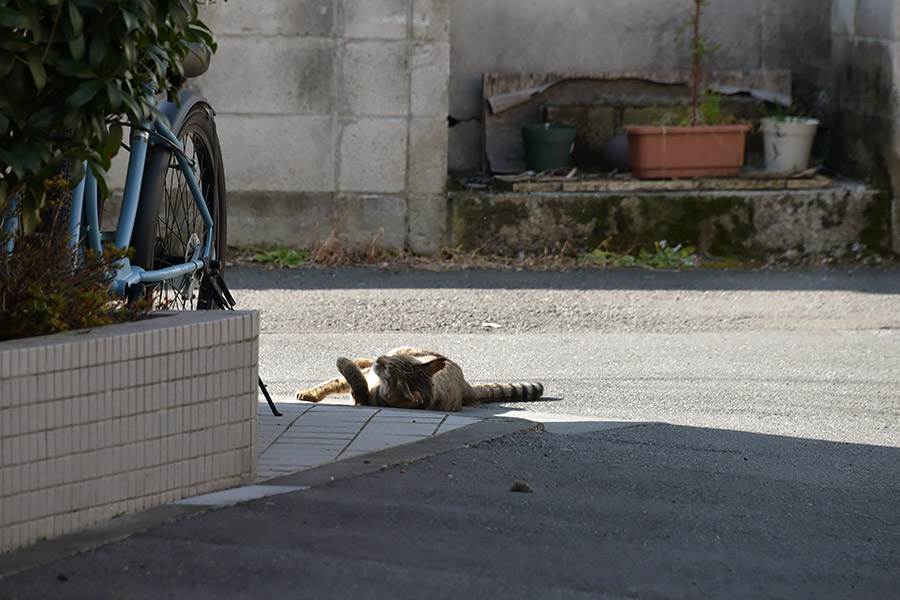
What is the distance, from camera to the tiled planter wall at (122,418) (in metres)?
3.15

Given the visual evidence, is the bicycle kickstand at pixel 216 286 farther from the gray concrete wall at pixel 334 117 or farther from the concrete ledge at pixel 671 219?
the concrete ledge at pixel 671 219

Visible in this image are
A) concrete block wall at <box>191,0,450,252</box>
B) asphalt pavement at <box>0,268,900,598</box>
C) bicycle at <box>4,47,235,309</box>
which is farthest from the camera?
concrete block wall at <box>191,0,450,252</box>

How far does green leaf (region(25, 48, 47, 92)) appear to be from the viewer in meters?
2.94

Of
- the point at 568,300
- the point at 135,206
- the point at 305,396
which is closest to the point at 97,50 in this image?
the point at 135,206

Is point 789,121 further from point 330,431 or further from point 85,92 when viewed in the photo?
point 85,92

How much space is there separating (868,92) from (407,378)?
269 inches

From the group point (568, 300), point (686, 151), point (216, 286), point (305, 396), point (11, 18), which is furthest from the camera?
point (686, 151)

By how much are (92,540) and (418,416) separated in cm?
201

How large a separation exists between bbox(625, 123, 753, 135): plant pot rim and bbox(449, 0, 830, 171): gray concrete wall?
1.28 meters

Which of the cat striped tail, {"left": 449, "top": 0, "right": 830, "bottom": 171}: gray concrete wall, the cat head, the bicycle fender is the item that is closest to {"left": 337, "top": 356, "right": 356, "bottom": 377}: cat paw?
the cat head

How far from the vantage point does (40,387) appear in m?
3.16

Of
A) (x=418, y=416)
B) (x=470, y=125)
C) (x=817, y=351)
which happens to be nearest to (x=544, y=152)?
(x=470, y=125)

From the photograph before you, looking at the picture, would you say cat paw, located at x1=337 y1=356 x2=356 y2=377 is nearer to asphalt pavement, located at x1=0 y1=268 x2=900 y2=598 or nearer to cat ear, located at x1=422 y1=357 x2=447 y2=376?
cat ear, located at x1=422 y1=357 x2=447 y2=376

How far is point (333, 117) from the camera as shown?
10031mm
